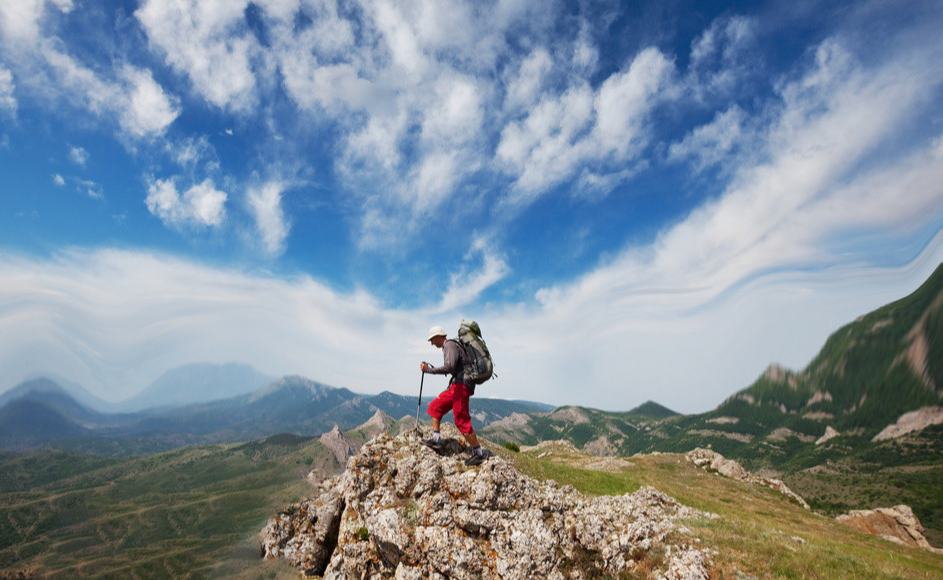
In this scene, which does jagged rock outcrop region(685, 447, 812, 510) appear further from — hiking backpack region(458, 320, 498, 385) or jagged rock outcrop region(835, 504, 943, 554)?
hiking backpack region(458, 320, 498, 385)

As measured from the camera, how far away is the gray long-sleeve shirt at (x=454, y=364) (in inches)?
502

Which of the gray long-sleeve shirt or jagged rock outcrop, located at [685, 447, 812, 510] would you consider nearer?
the gray long-sleeve shirt

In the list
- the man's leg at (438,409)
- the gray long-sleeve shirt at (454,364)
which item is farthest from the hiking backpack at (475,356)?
the man's leg at (438,409)

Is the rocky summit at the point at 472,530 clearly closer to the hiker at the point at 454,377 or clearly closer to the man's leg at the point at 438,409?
the man's leg at the point at 438,409

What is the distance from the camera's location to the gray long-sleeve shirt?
41.9ft

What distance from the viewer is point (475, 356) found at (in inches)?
512

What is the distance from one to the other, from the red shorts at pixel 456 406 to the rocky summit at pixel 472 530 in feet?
5.13

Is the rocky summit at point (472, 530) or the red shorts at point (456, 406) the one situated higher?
the red shorts at point (456, 406)

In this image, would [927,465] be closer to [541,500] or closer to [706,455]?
[706,455]

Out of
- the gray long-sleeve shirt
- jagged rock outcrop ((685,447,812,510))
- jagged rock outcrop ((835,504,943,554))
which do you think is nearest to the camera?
the gray long-sleeve shirt

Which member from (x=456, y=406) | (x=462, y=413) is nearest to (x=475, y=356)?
(x=456, y=406)

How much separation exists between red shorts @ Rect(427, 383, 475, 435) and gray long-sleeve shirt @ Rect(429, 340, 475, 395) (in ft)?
0.69

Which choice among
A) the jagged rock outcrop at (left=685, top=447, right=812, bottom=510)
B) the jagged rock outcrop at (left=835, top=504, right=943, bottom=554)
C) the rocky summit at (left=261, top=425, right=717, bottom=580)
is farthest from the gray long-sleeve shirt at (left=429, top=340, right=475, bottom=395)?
the jagged rock outcrop at (left=685, top=447, right=812, bottom=510)

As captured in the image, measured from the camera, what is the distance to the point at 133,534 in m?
178
